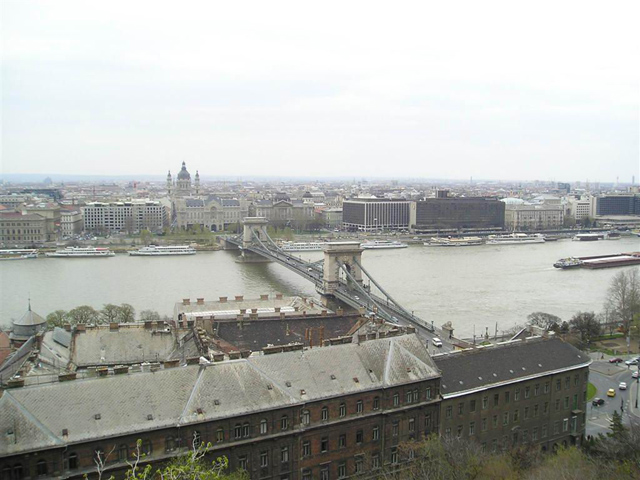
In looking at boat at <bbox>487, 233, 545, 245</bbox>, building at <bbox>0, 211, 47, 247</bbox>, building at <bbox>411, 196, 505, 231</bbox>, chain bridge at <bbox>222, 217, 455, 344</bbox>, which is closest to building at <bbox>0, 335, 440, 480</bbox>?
chain bridge at <bbox>222, 217, 455, 344</bbox>

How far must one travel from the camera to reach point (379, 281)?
1239 inches

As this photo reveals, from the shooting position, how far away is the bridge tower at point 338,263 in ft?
86.9

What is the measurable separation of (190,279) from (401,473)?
23.5 meters

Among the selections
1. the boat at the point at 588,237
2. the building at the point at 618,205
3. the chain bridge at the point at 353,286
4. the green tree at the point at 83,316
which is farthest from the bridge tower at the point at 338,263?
the building at the point at 618,205

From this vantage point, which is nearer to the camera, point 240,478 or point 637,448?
point 240,478

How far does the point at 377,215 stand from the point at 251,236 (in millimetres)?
21676

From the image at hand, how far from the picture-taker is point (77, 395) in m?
8.27

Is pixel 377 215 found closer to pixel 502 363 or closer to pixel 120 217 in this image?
A: pixel 120 217

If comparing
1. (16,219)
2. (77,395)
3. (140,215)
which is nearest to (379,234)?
(140,215)

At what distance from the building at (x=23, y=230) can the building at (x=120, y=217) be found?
8.69 meters

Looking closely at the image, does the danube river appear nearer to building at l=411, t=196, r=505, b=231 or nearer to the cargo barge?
the cargo barge

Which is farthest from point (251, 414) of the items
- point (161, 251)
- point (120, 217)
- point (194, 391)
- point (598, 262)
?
point (120, 217)

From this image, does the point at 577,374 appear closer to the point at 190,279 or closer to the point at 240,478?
the point at 240,478

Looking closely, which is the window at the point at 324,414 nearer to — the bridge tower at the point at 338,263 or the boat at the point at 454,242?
the bridge tower at the point at 338,263
